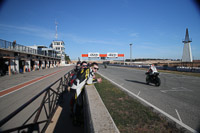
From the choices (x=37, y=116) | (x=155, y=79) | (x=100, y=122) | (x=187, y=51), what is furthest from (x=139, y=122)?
(x=187, y=51)

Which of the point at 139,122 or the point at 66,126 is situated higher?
the point at 139,122

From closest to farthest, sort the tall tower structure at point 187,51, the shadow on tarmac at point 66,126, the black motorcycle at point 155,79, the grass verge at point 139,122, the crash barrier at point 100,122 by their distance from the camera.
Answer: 1. the crash barrier at point 100,122
2. the grass verge at point 139,122
3. the shadow on tarmac at point 66,126
4. the black motorcycle at point 155,79
5. the tall tower structure at point 187,51

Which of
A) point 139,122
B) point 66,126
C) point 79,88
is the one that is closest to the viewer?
point 139,122

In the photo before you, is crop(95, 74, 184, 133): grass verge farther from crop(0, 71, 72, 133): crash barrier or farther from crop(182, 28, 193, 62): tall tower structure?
crop(182, 28, 193, 62): tall tower structure

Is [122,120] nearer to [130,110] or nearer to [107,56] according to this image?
[130,110]

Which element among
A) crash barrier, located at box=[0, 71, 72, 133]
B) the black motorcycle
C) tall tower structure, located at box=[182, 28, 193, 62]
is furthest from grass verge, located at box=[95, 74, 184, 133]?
tall tower structure, located at box=[182, 28, 193, 62]

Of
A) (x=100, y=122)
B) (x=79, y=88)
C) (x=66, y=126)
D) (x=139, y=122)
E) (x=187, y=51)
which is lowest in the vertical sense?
(x=66, y=126)

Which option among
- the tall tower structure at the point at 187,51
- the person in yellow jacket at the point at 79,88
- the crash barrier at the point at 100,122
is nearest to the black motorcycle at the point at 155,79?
the person in yellow jacket at the point at 79,88

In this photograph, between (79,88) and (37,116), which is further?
(79,88)

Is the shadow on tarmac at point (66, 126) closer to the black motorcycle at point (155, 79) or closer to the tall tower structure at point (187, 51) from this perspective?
the black motorcycle at point (155, 79)

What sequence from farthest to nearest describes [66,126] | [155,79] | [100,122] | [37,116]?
[155,79] < [66,126] < [37,116] < [100,122]

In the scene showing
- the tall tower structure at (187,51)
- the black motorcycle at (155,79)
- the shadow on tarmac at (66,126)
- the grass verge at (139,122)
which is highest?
the tall tower structure at (187,51)

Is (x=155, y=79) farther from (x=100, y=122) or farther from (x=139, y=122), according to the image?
(x=100, y=122)

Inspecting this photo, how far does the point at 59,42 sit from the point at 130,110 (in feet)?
275
